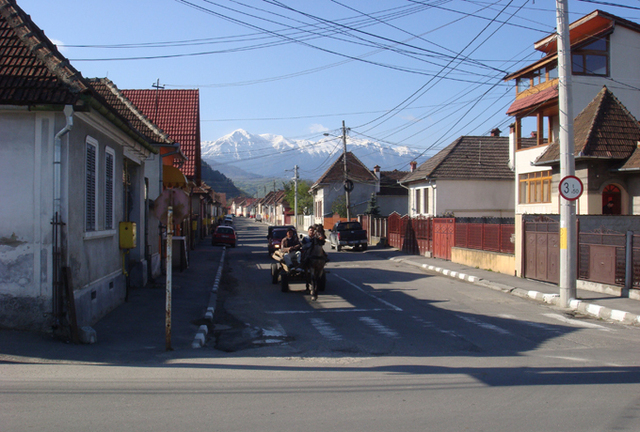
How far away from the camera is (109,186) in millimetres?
11531

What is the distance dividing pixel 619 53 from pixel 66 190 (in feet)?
73.8

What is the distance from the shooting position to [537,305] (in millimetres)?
13305

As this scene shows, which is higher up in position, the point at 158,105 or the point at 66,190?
the point at 158,105

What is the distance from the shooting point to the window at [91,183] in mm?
9616

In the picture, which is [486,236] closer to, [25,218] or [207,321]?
[207,321]

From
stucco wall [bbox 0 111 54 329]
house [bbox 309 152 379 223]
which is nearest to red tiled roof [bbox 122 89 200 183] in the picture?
stucco wall [bbox 0 111 54 329]

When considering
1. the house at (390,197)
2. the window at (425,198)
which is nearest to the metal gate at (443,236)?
the window at (425,198)

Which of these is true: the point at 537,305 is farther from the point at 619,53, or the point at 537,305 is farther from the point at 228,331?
the point at 619,53

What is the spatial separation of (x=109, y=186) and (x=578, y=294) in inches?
459

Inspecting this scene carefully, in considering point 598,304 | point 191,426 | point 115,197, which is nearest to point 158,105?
point 115,197

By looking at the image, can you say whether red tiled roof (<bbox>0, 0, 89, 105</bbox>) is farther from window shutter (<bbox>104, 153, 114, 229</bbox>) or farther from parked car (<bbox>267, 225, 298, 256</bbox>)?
parked car (<bbox>267, 225, 298, 256</bbox>)

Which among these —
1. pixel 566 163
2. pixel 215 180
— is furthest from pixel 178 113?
pixel 215 180

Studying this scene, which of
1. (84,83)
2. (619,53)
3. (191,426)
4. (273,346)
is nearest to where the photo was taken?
(191,426)

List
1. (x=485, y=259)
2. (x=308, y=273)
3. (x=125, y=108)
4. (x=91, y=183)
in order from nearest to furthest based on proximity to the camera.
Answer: (x=91, y=183) < (x=308, y=273) < (x=125, y=108) < (x=485, y=259)
